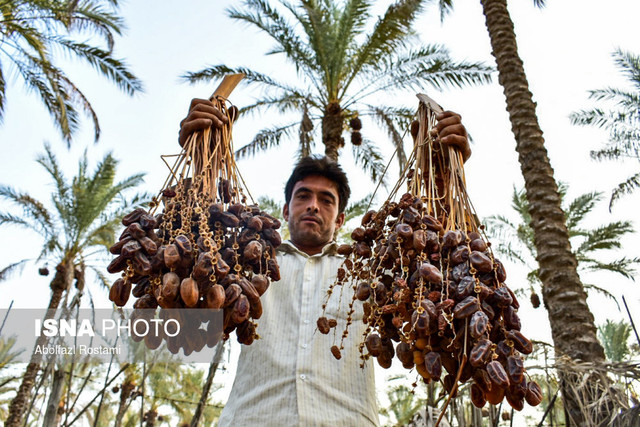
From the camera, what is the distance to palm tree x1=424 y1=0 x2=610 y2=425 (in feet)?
12.8

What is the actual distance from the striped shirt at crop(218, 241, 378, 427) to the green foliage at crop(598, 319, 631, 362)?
14.2m

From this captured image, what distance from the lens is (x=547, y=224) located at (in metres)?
4.31

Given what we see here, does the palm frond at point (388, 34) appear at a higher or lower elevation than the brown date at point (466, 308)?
higher

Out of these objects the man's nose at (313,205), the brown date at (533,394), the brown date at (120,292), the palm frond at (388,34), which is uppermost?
the palm frond at (388,34)

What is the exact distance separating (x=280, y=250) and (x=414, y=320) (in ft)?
4.20

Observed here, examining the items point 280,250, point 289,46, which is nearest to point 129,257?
point 280,250

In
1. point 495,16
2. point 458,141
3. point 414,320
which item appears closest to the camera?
point 414,320

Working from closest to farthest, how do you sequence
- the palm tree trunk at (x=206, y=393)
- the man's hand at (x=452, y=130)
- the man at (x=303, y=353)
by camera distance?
1. the man's hand at (x=452, y=130)
2. the man at (x=303, y=353)
3. the palm tree trunk at (x=206, y=393)

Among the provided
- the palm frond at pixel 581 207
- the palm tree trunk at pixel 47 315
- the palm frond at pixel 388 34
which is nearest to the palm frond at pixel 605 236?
the palm frond at pixel 581 207

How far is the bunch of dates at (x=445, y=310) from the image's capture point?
3.62 feet

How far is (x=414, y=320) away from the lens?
1.12 meters

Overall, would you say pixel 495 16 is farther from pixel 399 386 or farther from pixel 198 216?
pixel 399 386

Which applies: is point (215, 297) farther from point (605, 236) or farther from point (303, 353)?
point (605, 236)

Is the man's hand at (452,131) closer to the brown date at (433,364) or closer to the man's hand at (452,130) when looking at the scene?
the man's hand at (452,130)
